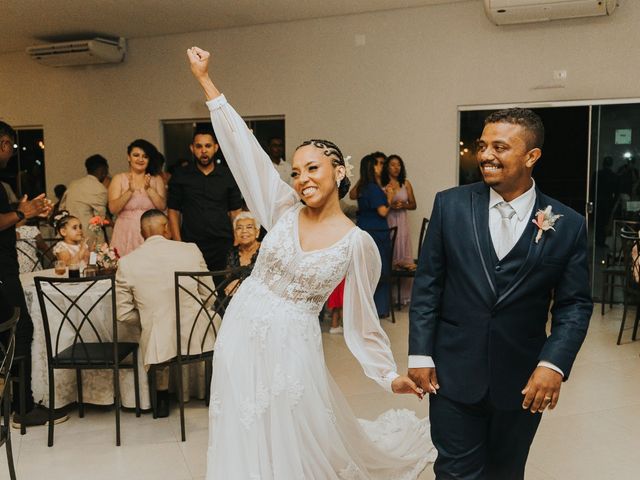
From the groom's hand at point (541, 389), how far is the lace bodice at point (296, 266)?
781mm

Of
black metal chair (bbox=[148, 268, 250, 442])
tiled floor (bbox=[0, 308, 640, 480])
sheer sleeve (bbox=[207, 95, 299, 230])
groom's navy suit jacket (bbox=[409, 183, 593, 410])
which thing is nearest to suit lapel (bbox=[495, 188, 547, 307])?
groom's navy suit jacket (bbox=[409, 183, 593, 410])

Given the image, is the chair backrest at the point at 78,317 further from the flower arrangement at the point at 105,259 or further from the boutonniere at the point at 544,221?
the boutonniere at the point at 544,221

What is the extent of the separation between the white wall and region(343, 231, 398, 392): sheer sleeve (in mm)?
5241

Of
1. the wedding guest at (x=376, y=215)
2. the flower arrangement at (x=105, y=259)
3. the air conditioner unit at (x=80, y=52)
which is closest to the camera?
the flower arrangement at (x=105, y=259)

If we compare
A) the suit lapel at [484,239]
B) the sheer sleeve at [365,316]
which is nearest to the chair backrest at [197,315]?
the sheer sleeve at [365,316]

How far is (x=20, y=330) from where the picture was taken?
146 inches

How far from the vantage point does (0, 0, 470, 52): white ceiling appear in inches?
280

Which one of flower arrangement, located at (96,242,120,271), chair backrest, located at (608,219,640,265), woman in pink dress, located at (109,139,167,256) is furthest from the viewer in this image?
chair backrest, located at (608,219,640,265)

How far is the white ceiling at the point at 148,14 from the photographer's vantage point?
7117 mm

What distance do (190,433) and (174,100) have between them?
20.0 ft

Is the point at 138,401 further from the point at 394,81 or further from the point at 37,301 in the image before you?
the point at 394,81

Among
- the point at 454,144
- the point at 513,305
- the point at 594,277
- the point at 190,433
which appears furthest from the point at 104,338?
the point at 594,277

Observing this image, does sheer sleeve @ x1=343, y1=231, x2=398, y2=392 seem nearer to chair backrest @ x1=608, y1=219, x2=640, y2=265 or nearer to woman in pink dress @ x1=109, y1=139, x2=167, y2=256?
woman in pink dress @ x1=109, y1=139, x2=167, y2=256

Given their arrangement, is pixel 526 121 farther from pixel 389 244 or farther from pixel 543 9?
pixel 543 9
